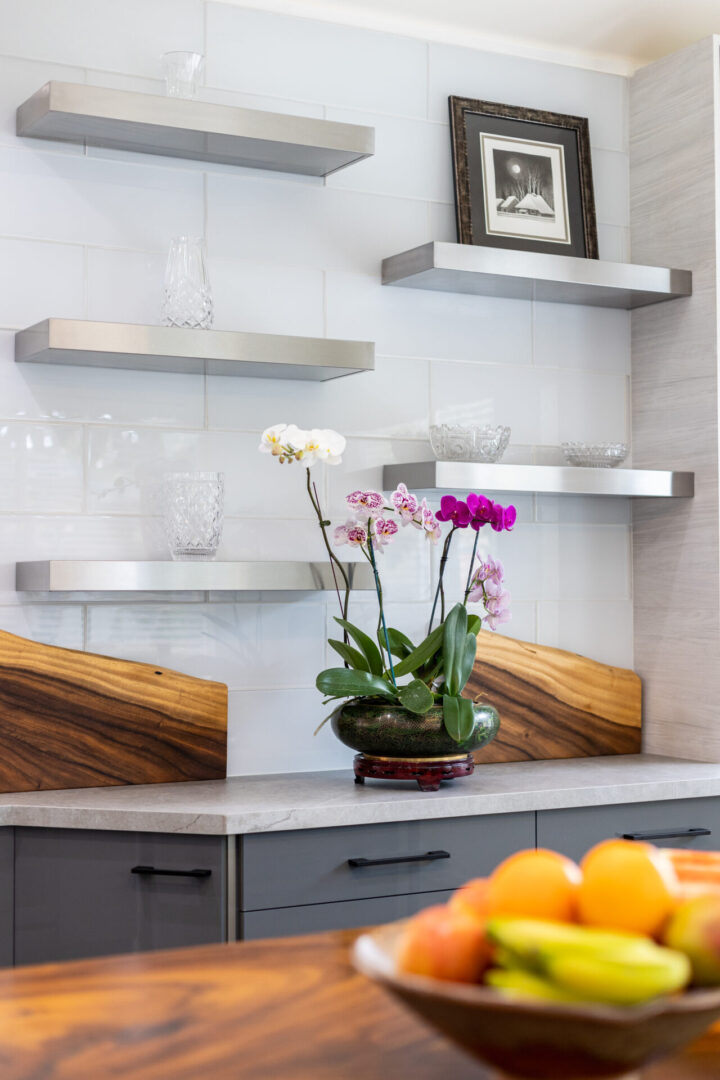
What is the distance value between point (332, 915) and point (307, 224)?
4.84ft

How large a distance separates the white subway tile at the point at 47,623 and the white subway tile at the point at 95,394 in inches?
15.0

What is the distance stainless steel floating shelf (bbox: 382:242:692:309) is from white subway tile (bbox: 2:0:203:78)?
661mm

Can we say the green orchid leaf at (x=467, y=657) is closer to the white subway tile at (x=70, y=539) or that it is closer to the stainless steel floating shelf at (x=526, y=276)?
the white subway tile at (x=70, y=539)

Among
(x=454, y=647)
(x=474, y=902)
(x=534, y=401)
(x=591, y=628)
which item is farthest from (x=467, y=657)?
(x=474, y=902)

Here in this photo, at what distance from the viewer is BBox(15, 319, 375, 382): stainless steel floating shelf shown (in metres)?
2.26

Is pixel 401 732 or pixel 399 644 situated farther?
pixel 399 644

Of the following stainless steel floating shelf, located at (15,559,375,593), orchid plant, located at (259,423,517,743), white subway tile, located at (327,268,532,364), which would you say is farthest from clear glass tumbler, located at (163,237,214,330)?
stainless steel floating shelf, located at (15,559,375,593)

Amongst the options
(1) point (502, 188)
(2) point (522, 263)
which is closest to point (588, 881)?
(2) point (522, 263)

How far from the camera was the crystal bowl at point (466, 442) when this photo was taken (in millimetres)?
2637

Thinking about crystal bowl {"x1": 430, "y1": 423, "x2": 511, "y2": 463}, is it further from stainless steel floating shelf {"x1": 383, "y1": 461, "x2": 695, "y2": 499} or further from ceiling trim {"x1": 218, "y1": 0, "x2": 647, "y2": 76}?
ceiling trim {"x1": 218, "y1": 0, "x2": 647, "y2": 76}

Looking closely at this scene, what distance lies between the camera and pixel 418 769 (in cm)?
234

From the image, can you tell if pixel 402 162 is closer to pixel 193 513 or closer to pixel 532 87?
pixel 532 87

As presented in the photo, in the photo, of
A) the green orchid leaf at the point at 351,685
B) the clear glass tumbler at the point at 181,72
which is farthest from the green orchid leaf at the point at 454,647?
the clear glass tumbler at the point at 181,72

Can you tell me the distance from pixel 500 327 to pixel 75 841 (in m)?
1.54
